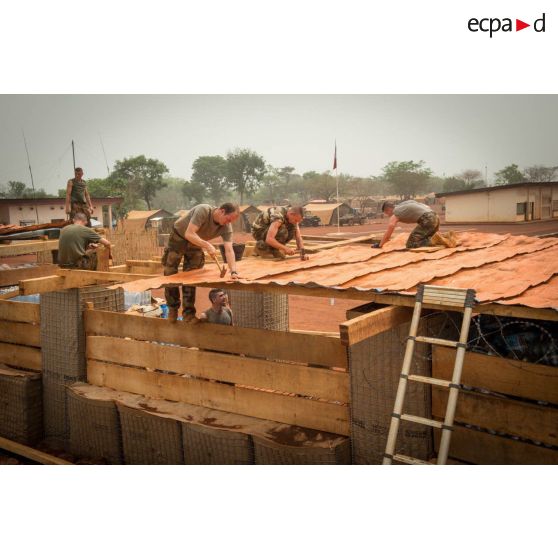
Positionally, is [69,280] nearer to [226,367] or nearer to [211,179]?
[226,367]

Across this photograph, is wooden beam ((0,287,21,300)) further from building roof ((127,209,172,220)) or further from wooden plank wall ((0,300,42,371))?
building roof ((127,209,172,220))

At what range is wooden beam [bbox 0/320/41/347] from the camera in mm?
7031

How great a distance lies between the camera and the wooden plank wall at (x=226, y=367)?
4.98 metres

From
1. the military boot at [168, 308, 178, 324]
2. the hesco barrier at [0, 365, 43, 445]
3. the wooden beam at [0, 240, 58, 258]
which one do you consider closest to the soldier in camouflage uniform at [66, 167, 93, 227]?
the wooden beam at [0, 240, 58, 258]

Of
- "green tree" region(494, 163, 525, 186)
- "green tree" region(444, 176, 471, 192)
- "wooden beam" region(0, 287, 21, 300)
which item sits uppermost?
"green tree" region(444, 176, 471, 192)

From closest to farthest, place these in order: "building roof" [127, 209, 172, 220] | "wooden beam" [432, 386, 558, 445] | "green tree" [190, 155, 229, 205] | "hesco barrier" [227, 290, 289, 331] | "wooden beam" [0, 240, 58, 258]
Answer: "wooden beam" [432, 386, 558, 445], "hesco barrier" [227, 290, 289, 331], "wooden beam" [0, 240, 58, 258], "green tree" [190, 155, 229, 205], "building roof" [127, 209, 172, 220]

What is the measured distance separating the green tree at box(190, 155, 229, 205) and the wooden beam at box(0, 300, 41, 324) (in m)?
7.35

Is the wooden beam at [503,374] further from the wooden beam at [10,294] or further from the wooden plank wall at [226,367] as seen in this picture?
the wooden beam at [10,294]

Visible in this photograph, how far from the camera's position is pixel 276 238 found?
728cm

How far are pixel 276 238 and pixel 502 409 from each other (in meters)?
3.74

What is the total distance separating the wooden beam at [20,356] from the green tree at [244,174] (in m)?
9.08

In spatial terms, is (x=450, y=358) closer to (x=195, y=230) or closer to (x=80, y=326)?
(x=195, y=230)

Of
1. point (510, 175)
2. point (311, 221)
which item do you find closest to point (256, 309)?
point (510, 175)

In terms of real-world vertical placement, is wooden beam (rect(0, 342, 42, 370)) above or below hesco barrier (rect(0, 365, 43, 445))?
above
